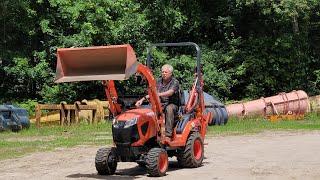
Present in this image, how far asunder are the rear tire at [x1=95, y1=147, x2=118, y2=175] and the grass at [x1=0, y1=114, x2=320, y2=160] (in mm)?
4145

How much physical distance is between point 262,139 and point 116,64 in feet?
29.2

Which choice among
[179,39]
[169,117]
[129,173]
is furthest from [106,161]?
[179,39]

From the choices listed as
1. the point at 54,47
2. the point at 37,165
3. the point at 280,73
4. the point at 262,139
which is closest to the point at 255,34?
the point at 280,73

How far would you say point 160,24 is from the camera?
3216 centimetres

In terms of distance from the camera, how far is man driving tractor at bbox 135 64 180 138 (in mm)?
11680

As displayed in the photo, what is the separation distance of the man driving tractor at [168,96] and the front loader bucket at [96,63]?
4.32 ft

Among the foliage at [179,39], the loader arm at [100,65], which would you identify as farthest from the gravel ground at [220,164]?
the foliage at [179,39]

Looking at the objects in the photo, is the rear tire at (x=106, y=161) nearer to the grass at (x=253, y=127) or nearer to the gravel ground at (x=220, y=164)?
the gravel ground at (x=220, y=164)

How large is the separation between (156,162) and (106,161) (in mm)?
936

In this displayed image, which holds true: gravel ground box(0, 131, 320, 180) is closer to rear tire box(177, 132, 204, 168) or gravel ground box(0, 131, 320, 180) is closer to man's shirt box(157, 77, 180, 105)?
rear tire box(177, 132, 204, 168)

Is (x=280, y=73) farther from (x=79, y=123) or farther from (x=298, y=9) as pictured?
(x=79, y=123)

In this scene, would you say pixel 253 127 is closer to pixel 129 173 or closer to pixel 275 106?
pixel 275 106

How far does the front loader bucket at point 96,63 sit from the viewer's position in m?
10.3

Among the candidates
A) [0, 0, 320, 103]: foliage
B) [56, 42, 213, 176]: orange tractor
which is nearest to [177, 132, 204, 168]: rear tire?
[56, 42, 213, 176]: orange tractor
